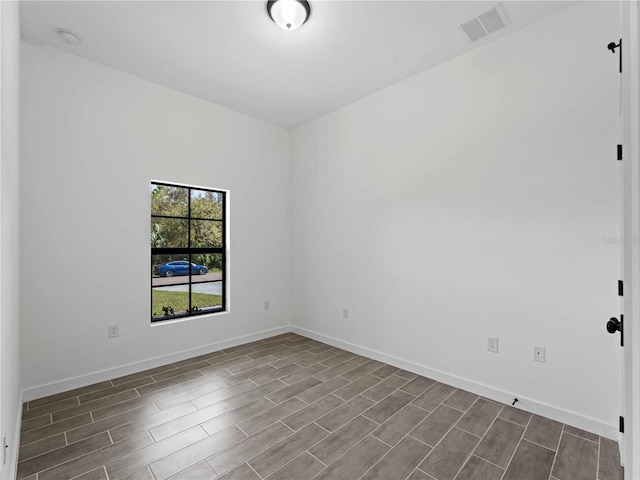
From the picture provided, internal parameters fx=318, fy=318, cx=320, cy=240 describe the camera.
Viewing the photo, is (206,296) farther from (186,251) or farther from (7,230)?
(7,230)

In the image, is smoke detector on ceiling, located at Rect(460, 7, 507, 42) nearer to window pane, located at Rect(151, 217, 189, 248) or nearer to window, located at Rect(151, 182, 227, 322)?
window, located at Rect(151, 182, 227, 322)

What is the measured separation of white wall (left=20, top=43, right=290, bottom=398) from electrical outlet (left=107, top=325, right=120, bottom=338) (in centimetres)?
5

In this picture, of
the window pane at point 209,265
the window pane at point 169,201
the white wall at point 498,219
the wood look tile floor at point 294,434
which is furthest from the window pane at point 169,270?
the white wall at point 498,219

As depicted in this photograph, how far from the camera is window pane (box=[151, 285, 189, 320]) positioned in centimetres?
340

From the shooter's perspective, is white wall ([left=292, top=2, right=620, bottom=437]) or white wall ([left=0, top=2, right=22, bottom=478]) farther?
white wall ([left=292, top=2, right=620, bottom=437])

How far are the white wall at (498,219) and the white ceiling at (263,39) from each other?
285 mm

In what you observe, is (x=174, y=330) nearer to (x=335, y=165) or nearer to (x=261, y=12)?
(x=335, y=165)

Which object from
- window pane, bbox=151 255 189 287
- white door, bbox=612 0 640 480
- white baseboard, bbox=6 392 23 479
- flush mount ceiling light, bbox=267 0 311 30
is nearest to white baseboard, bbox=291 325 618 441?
white door, bbox=612 0 640 480

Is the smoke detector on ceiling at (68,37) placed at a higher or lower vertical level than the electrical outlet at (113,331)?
higher

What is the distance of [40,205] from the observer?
257 centimetres

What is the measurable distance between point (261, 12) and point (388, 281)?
255 cm

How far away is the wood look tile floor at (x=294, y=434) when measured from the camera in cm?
174

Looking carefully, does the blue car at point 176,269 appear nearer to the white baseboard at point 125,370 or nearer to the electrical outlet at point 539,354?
the white baseboard at point 125,370

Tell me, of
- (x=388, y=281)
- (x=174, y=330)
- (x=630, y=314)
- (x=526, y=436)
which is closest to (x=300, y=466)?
(x=526, y=436)
